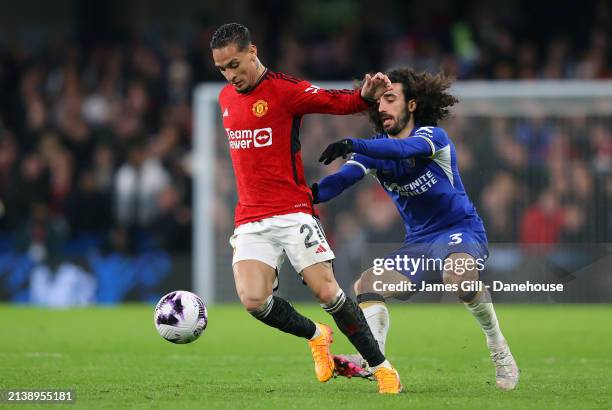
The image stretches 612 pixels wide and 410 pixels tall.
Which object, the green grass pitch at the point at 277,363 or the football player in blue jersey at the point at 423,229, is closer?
the green grass pitch at the point at 277,363

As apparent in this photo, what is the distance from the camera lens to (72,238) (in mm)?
18000

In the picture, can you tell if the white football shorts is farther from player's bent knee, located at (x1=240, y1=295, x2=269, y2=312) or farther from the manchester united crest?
the manchester united crest

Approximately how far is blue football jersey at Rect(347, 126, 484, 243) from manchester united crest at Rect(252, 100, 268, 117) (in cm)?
91

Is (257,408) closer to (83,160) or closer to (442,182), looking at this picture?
(442,182)

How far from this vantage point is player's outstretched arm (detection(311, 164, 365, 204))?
27.3 feet

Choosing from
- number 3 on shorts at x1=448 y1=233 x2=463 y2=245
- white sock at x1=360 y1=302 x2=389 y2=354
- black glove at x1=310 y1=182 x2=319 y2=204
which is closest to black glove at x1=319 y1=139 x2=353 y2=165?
black glove at x1=310 y1=182 x2=319 y2=204

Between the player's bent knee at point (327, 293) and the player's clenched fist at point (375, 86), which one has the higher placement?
the player's clenched fist at point (375, 86)

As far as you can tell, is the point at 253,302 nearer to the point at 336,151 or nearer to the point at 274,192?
the point at 274,192

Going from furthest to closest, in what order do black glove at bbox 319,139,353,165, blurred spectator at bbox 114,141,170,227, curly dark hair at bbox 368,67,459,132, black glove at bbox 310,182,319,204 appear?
blurred spectator at bbox 114,141,170,227, curly dark hair at bbox 368,67,459,132, black glove at bbox 310,182,319,204, black glove at bbox 319,139,353,165

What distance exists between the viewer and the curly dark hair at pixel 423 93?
334 inches

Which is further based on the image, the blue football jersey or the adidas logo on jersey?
the blue football jersey

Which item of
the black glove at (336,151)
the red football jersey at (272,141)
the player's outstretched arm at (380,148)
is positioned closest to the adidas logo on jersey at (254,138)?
the red football jersey at (272,141)

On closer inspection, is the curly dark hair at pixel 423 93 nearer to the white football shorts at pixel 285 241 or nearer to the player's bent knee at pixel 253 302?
the white football shorts at pixel 285 241

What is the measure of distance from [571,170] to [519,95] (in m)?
1.24
